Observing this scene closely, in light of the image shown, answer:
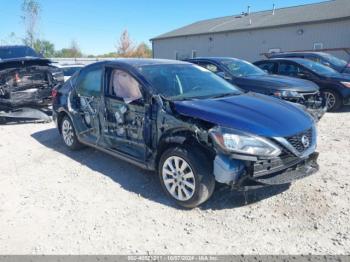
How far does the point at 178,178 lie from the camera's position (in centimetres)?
376

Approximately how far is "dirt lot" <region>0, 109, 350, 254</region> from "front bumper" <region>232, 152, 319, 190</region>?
1.29 ft

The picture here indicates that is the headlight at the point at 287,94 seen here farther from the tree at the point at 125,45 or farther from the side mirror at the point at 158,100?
the tree at the point at 125,45

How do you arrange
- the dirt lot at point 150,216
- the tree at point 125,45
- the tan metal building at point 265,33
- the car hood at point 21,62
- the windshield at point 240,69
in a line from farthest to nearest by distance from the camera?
the tree at point 125,45 < the tan metal building at point 265,33 < the windshield at point 240,69 < the car hood at point 21,62 < the dirt lot at point 150,216

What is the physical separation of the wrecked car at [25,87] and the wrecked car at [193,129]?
153 inches

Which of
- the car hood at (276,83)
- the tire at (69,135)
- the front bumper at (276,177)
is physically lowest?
the tire at (69,135)

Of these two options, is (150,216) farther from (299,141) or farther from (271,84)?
(271,84)

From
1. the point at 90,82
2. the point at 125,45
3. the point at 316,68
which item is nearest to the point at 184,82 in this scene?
the point at 90,82

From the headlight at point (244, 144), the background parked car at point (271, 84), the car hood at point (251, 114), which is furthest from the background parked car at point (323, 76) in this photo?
the headlight at point (244, 144)

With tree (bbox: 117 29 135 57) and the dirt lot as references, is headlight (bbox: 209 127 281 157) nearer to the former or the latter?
the dirt lot

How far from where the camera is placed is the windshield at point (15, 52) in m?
11.4

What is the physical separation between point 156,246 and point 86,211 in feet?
3.59

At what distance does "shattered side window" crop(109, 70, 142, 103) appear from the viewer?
4.34 m

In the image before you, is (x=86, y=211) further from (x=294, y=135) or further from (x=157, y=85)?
(x=294, y=135)

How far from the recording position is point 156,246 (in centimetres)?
312
